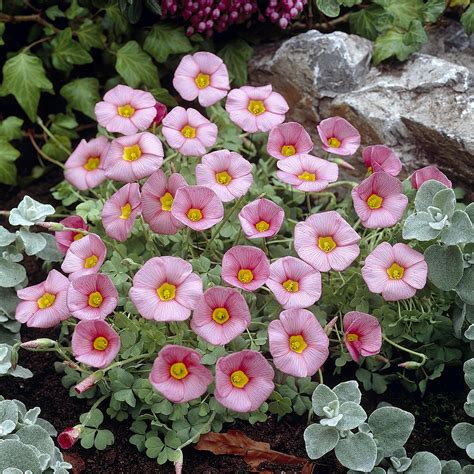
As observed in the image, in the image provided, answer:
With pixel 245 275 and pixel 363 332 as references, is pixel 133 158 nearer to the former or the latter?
pixel 245 275

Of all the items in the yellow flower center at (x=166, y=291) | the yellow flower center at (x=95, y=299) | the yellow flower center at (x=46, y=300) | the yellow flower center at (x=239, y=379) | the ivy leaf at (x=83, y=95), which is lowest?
the ivy leaf at (x=83, y=95)

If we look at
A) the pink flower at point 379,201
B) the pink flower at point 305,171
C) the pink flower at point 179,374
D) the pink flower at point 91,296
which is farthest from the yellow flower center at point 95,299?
the pink flower at point 379,201

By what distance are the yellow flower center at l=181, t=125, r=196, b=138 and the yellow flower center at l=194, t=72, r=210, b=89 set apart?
0.23m

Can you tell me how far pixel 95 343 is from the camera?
1938 millimetres

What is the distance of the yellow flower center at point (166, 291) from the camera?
1.90 m

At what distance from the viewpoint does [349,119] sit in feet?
8.71

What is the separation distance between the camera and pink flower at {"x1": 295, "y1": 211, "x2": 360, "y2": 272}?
6.49 ft

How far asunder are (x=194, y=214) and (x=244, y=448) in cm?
59

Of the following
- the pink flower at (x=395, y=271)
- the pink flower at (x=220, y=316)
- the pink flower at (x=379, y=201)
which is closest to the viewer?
the pink flower at (x=220, y=316)

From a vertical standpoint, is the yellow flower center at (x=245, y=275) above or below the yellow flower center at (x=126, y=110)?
below

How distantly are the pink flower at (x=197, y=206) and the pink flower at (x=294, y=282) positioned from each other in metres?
0.18

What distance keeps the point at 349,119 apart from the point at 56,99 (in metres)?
1.06

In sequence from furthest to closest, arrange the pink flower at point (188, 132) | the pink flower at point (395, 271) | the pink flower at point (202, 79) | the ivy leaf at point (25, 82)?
the ivy leaf at point (25, 82)
the pink flower at point (202, 79)
the pink flower at point (188, 132)
the pink flower at point (395, 271)

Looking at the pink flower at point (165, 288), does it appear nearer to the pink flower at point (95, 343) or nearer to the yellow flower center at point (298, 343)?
the pink flower at point (95, 343)
